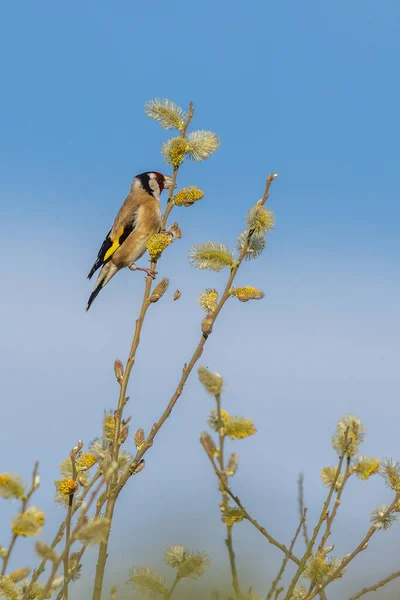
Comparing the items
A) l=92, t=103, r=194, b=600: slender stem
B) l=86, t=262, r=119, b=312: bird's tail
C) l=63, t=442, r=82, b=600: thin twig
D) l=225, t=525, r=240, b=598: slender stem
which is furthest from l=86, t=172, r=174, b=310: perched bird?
l=225, t=525, r=240, b=598: slender stem

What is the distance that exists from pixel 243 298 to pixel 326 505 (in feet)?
3.49

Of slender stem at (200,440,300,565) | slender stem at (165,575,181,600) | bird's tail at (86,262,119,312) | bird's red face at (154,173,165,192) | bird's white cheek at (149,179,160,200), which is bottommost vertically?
slender stem at (165,575,181,600)

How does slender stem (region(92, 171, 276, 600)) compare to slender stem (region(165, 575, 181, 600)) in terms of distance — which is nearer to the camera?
slender stem (region(165, 575, 181, 600))

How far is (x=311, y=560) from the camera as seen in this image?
261 centimetres

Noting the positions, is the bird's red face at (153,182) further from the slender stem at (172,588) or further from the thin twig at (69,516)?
the slender stem at (172,588)

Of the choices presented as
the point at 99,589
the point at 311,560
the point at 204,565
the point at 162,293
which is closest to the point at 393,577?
the point at 311,560

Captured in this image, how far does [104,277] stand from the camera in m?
9.33

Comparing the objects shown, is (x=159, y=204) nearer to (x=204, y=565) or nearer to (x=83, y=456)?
(x=83, y=456)

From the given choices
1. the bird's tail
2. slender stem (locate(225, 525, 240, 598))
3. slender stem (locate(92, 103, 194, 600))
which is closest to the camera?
slender stem (locate(225, 525, 240, 598))

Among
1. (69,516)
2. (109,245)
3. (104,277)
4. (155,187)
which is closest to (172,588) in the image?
(69,516)

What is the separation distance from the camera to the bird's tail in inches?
358

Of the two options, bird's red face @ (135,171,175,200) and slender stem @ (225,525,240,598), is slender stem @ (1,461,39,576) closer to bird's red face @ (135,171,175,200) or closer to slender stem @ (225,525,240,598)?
slender stem @ (225,525,240,598)

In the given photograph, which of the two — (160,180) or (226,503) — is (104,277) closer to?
(160,180)

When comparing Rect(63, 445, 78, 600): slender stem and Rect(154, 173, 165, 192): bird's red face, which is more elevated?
Rect(154, 173, 165, 192): bird's red face
